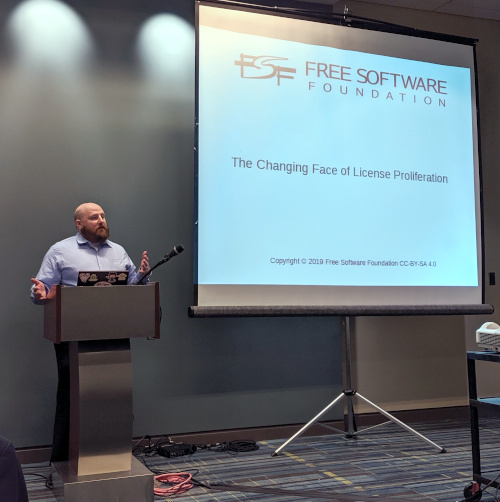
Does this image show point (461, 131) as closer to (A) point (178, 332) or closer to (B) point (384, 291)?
(B) point (384, 291)

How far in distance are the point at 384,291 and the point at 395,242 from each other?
1.08ft

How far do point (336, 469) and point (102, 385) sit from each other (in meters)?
1.40

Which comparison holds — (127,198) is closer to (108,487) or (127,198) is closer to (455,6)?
(108,487)

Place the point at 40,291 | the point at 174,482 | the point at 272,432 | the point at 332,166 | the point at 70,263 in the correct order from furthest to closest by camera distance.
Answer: the point at 272,432 < the point at 332,166 < the point at 70,263 < the point at 174,482 < the point at 40,291

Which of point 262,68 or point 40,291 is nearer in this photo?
point 40,291

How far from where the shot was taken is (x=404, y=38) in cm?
423

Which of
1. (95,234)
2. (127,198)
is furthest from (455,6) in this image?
(95,234)

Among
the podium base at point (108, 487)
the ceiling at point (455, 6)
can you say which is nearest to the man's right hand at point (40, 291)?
the podium base at point (108, 487)

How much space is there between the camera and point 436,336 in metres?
4.79

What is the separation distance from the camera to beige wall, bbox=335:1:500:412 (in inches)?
181

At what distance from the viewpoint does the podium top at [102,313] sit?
2.77 metres

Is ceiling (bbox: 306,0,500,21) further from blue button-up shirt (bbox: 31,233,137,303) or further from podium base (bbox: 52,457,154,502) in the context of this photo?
podium base (bbox: 52,457,154,502)

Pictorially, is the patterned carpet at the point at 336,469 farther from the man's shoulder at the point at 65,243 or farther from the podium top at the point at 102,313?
the man's shoulder at the point at 65,243

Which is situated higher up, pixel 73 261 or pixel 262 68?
pixel 262 68
